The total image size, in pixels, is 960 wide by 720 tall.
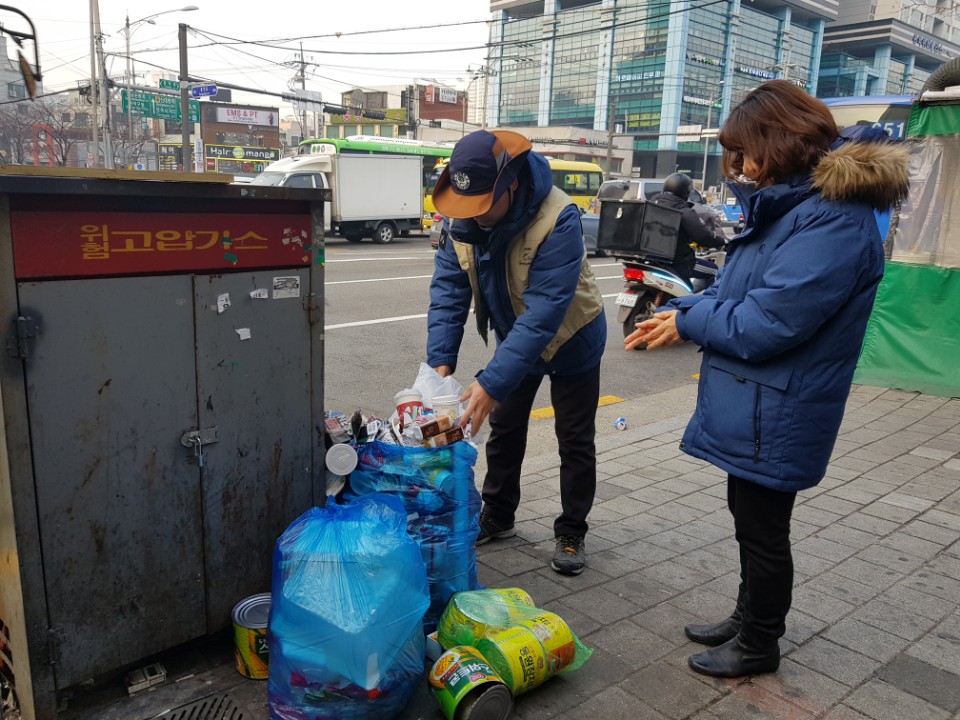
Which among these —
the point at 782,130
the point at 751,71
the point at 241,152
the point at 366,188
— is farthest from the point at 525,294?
the point at 751,71

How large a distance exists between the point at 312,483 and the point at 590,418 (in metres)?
1.24

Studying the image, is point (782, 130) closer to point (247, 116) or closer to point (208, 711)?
point (208, 711)

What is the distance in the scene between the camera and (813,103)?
221cm

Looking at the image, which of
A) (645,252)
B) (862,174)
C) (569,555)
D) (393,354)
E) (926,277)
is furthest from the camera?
(645,252)

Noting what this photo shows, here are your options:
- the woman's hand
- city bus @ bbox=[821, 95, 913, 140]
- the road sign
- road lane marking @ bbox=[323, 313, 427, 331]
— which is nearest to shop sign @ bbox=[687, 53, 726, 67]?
the road sign

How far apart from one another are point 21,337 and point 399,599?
125 centimetres

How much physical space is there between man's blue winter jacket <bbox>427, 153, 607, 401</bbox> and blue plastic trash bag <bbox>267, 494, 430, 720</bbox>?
0.76 m

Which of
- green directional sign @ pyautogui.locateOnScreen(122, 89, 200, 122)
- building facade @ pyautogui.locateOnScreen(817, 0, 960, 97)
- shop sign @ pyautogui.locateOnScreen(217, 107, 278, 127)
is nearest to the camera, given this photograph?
green directional sign @ pyautogui.locateOnScreen(122, 89, 200, 122)

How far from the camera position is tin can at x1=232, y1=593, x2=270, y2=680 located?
7.77 ft

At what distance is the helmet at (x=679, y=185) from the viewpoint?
8023 mm

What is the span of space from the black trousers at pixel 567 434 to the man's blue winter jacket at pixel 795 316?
86 centimetres

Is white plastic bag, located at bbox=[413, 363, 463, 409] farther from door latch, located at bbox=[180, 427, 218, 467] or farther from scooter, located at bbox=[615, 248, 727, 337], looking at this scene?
scooter, located at bbox=[615, 248, 727, 337]

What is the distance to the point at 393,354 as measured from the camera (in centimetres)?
803

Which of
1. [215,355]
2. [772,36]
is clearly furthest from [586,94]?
[215,355]
